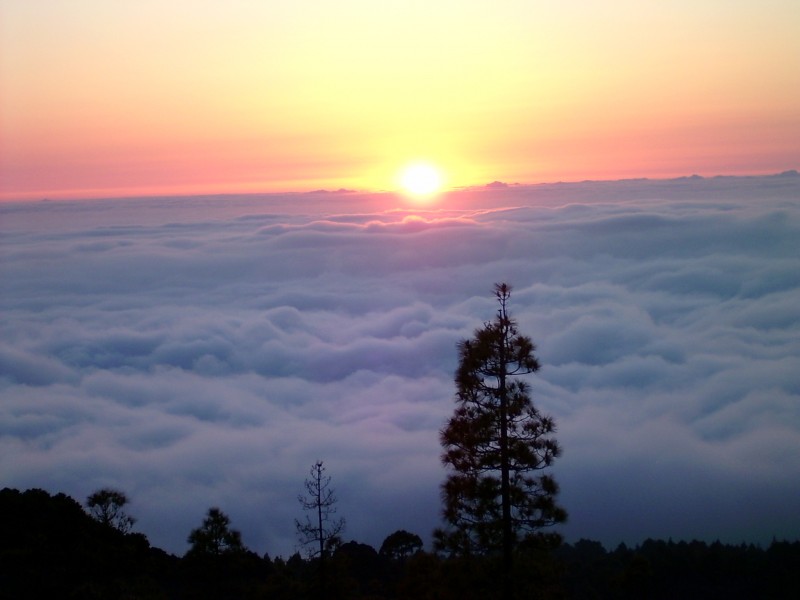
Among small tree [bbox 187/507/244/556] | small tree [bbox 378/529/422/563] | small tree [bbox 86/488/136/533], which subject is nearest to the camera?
small tree [bbox 187/507/244/556]

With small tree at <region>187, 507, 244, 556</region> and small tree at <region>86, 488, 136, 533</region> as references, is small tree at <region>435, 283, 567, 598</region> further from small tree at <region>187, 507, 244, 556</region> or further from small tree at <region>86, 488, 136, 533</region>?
small tree at <region>86, 488, 136, 533</region>

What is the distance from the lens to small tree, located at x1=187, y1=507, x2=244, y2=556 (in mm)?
16875

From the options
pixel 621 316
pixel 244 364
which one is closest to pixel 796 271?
pixel 621 316

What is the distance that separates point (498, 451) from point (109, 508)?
441 inches

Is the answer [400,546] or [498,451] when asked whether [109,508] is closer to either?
[400,546]

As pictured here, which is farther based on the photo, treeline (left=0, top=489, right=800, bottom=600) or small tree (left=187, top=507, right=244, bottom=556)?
small tree (left=187, top=507, right=244, bottom=556)

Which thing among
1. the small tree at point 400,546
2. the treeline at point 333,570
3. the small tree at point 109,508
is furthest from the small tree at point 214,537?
the small tree at point 400,546

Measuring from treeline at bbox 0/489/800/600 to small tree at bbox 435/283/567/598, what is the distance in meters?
0.43

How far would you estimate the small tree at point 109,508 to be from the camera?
18.2 metres

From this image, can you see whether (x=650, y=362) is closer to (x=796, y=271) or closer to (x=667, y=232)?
(x=796, y=271)

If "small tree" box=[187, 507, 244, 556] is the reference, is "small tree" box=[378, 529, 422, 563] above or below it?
below

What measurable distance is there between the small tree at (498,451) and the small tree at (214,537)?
674 centimetres

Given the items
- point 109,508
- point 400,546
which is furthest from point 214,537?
point 400,546

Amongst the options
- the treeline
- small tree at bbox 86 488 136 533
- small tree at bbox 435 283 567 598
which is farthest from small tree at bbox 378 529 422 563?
small tree at bbox 435 283 567 598
